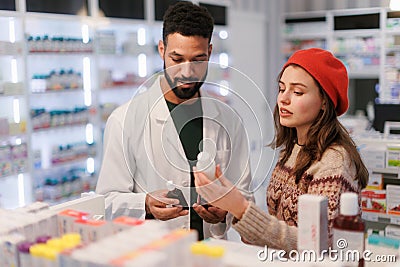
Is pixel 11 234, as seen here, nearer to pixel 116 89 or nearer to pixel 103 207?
pixel 103 207

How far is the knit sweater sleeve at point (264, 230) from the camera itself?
1296 millimetres

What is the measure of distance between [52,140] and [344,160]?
4.16 metres

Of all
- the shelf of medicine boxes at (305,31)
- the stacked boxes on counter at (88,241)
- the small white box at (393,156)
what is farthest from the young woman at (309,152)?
the shelf of medicine boxes at (305,31)

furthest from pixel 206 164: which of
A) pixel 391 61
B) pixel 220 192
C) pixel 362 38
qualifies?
pixel 362 38

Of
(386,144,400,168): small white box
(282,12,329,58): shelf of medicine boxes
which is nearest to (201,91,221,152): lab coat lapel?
(386,144,400,168): small white box

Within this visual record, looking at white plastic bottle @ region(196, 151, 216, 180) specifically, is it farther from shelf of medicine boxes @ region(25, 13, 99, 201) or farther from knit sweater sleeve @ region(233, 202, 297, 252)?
shelf of medicine boxes @ region(25, 13, 99, 201)

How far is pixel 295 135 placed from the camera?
1688mm

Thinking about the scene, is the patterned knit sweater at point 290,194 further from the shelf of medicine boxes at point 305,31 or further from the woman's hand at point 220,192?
the shelf of medicine boxes at point 305,31

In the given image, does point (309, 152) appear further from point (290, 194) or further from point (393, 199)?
point (393, 199)

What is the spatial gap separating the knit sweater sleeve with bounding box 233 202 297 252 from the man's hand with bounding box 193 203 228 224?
0.10 metres

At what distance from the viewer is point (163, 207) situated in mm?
1425

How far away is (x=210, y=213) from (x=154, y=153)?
0.24m

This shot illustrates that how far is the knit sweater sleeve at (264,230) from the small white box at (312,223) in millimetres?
211

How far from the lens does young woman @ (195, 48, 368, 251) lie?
4.33 feet
